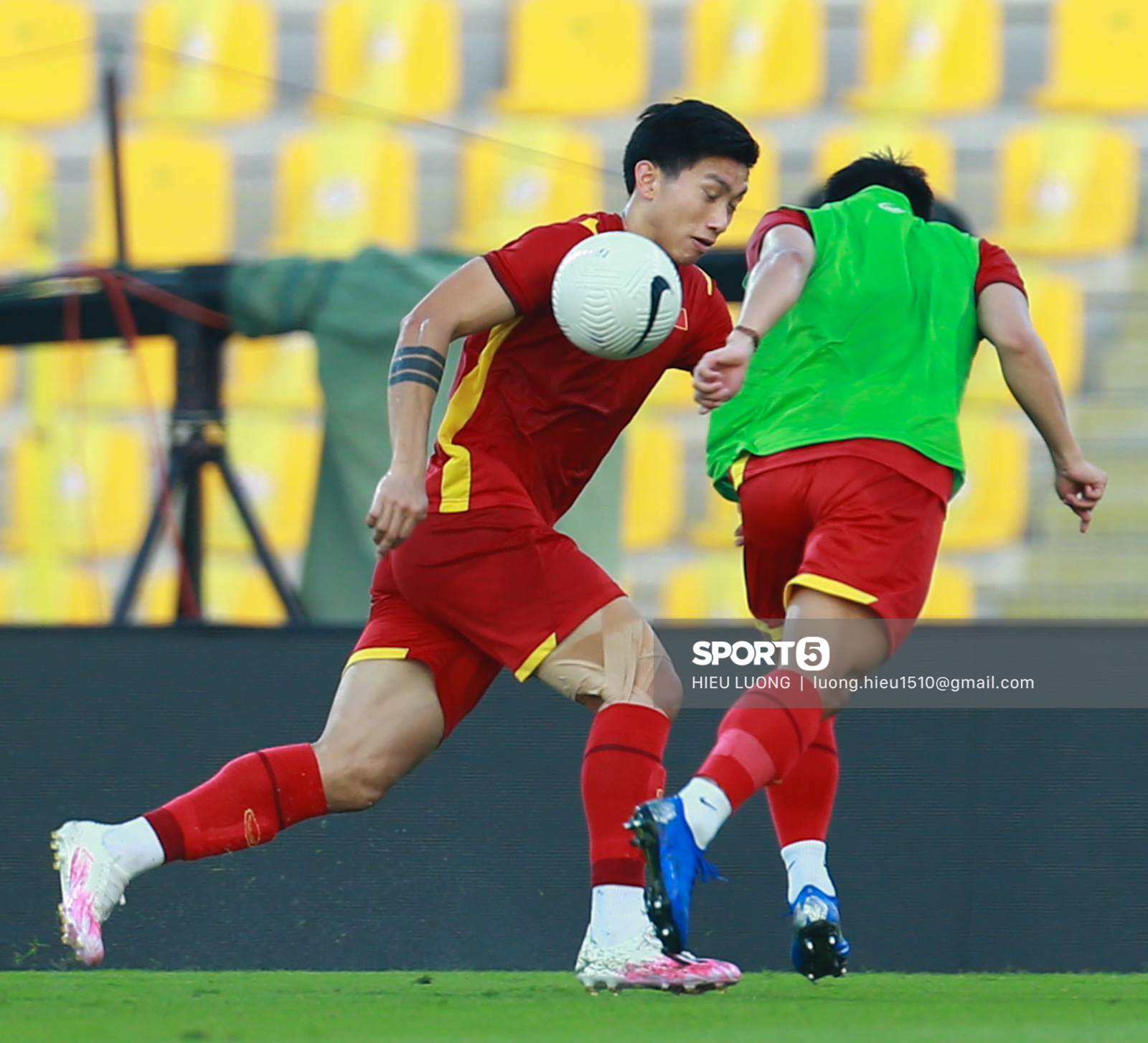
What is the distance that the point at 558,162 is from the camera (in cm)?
591

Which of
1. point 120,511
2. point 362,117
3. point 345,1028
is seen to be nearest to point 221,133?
point 362,117

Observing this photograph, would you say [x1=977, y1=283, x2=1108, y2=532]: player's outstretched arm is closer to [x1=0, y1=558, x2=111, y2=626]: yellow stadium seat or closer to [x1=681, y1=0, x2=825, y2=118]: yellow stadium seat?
[x1=0, y1=558, x2=111, y2=626]: yellow stadium seat

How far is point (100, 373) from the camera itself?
5348 millimetres

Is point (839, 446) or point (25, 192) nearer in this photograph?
point (839, 446)

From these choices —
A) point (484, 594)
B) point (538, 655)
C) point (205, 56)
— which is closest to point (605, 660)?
point (538, 655)

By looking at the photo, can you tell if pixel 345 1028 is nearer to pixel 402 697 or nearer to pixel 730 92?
pixel 402 697

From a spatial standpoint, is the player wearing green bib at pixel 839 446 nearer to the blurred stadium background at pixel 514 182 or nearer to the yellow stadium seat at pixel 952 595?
the blurred stadium background at pixel 514 182

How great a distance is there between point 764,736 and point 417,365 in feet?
2.48

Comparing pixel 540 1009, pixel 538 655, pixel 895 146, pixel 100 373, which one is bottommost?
pixel 540 1009

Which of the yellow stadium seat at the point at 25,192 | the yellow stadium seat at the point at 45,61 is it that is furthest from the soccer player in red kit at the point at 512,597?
the yellow stadium seat at the point at 45,61

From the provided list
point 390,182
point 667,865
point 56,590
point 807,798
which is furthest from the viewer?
point 390,182

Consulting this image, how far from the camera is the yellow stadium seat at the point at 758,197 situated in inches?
246

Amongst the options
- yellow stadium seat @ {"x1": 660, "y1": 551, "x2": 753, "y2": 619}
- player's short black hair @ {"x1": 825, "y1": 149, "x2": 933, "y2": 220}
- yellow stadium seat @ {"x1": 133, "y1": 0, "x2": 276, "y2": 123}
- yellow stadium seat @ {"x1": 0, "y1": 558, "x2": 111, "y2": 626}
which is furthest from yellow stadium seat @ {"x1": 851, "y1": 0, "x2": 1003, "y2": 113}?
player's short black hair @ {"x1": 825, "y1": 149, "x2": 933, "y2": 220}

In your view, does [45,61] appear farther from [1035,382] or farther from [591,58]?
[1035,382]
